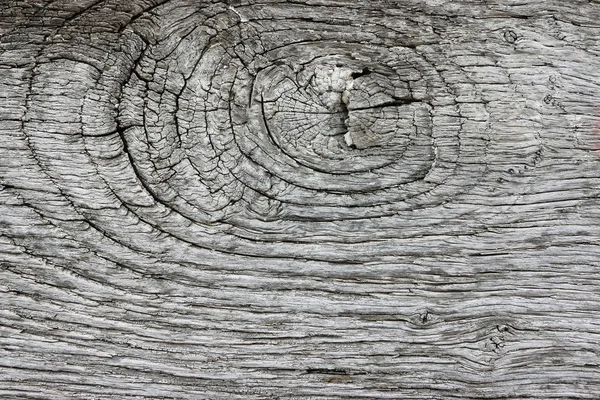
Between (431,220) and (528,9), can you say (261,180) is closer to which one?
(431,220)

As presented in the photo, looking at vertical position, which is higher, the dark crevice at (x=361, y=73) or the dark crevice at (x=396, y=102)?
the dark crevice at (x=361, y=73)

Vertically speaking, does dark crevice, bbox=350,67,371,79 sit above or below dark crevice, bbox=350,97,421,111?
above

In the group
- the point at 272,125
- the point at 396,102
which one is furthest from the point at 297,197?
the point at 396,102

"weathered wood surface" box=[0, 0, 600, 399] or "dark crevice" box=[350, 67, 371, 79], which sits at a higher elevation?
"dark crevice" box=[350, 67, 371, 79]

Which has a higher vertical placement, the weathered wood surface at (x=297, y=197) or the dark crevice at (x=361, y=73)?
the dark crevice at (x=361, y=73)

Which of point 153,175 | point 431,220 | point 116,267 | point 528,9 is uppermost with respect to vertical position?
point 528,9

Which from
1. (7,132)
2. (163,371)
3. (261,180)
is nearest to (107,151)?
(7,132)

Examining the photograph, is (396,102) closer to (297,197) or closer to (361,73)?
(361,73)

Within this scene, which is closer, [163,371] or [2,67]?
[2,67]
